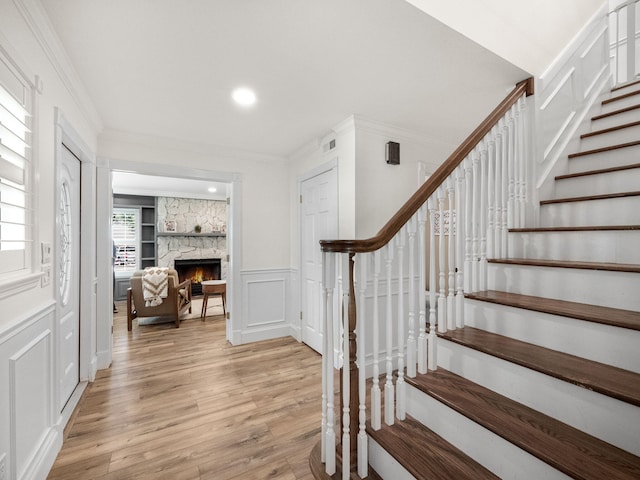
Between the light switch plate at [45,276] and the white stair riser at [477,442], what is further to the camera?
the light switch plate at [45,276]

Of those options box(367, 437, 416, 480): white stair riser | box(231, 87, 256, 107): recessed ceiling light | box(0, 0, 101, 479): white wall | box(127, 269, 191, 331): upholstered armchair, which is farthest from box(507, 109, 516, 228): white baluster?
box(127, 269, 191, 331): upholstered armchair

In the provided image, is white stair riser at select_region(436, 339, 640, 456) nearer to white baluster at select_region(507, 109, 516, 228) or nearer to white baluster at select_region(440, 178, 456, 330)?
white baluster at select_region(440, 178, 456, 330)

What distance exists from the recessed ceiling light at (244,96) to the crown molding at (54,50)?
102 centimetres

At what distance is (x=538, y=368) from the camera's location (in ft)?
3.76

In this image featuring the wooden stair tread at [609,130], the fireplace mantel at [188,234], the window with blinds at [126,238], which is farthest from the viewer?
the fireplace mantel at [188,234]

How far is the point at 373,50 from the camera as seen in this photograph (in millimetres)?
1760

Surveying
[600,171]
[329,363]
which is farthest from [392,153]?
[329,363]

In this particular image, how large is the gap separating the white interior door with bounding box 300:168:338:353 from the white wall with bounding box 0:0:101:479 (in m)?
2.13

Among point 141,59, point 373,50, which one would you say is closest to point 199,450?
point 141,59

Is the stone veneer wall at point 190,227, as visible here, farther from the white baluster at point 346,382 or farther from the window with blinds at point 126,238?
the white baluster at point 346,382

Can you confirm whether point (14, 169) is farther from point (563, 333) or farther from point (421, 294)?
point (563, 333)

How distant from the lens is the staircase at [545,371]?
985mm

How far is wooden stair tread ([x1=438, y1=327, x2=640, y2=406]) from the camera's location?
3.21 feet

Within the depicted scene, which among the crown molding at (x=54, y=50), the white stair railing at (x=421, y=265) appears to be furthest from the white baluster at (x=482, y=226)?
the crown molding at (x=54, y=50)
